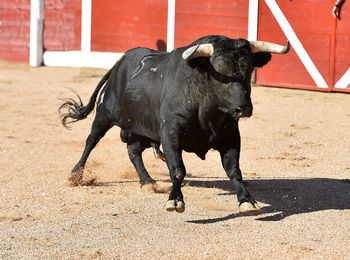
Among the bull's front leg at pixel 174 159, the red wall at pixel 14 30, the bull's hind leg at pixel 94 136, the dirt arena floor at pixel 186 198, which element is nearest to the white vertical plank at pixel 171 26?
the red wall at pixel 14 30

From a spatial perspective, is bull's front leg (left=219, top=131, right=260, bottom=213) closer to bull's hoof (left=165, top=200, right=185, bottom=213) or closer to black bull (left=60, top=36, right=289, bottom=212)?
black bull (left=60, top=36, right=289, bottom=212)

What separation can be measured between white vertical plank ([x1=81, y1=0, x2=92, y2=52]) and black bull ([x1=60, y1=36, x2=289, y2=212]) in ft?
29.5

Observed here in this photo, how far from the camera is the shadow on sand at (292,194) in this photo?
224 inches

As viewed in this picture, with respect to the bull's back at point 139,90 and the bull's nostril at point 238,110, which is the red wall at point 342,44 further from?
the bull's nostril at point 238,110

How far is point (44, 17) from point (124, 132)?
32.8 ft

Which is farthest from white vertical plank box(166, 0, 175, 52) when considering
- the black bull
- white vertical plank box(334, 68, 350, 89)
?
the black bull

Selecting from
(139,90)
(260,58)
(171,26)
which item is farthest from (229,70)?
(171,26)

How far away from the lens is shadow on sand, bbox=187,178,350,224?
5699 millimetres

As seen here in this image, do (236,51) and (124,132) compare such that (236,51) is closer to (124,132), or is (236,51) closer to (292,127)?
(124,132)

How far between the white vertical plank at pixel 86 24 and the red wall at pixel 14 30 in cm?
156

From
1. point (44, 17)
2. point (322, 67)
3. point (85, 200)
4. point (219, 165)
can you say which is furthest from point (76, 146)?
point (44, 17)

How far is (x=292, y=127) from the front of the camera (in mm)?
9805

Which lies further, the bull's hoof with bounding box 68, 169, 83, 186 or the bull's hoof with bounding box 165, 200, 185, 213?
the bull's hoof with bounding box 68, 169, 83, 186

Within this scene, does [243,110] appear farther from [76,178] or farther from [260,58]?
[76,178]
